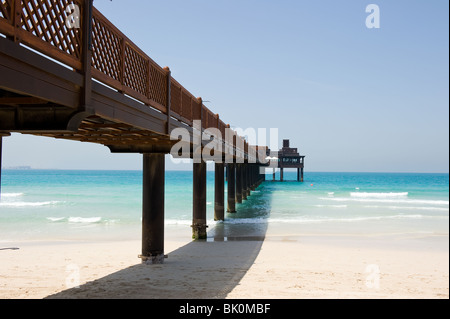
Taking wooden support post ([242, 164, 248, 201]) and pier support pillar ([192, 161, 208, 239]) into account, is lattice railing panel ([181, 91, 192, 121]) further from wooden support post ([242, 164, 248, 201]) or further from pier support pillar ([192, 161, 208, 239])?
wooden support post ([242, 164, 248, 201])

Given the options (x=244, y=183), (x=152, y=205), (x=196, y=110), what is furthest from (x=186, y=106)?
(x=244, y=183)

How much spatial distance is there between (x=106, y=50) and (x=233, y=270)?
6696 millimetres

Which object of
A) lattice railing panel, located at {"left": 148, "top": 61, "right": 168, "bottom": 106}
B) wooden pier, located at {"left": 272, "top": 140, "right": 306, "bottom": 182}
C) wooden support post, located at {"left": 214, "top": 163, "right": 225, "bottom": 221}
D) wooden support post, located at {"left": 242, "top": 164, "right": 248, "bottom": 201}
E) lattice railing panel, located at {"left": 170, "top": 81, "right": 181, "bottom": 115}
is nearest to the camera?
lattice railing panel, located at {"left": 148, "top": 61, "right": 168, "bottom": 106}

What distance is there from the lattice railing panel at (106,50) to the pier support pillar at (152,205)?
15.4 feet

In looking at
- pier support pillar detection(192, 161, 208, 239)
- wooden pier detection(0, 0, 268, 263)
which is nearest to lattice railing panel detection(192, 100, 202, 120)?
wooden pier detection(0, 0, 268, 263)

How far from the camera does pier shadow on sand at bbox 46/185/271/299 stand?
846cm

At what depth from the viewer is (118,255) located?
1413 cm

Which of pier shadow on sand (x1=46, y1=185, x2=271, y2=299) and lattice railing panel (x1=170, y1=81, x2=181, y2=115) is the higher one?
lattice railing panel (x1=170, y1=81, x2=181, y2=115)

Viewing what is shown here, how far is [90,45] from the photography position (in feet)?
17.9

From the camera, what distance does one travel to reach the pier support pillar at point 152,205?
11.1 metres

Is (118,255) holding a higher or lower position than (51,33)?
lower

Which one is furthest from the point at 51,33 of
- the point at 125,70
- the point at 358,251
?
the point at 358,251
